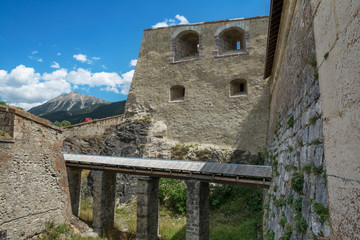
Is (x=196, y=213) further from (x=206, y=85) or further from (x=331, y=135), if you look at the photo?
(x=206, y=85)

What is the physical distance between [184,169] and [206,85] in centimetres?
802

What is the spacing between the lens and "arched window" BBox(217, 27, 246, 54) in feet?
51.1

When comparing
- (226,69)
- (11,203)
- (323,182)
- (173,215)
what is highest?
(226,69)

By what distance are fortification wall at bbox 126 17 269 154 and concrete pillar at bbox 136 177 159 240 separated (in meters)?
6.34

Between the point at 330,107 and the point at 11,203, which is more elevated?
the point at 330,107

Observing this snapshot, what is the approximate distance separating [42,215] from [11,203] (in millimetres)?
1382

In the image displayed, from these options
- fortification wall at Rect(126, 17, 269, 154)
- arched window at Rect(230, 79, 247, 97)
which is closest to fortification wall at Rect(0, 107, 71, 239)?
fortification wall at Rect(126, 17, 269, 154)

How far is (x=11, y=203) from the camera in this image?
8109 mm

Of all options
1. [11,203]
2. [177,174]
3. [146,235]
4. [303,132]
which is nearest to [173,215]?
[146,235]

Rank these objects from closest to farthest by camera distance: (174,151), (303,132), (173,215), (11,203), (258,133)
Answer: (303,132) < (11,203) < (173,215) < (258,133) < (174,151)

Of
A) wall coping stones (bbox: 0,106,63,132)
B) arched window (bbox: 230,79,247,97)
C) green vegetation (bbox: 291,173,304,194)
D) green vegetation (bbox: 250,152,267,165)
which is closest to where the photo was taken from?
green vegetation (bbox: 291,173,304,194)

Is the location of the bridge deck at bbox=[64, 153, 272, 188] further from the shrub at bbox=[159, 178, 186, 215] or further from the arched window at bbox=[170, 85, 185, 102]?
the arched window at bbox=[170, 85, 185, 102]

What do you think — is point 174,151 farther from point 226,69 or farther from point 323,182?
point 323,182

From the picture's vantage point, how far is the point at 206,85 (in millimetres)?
15453
